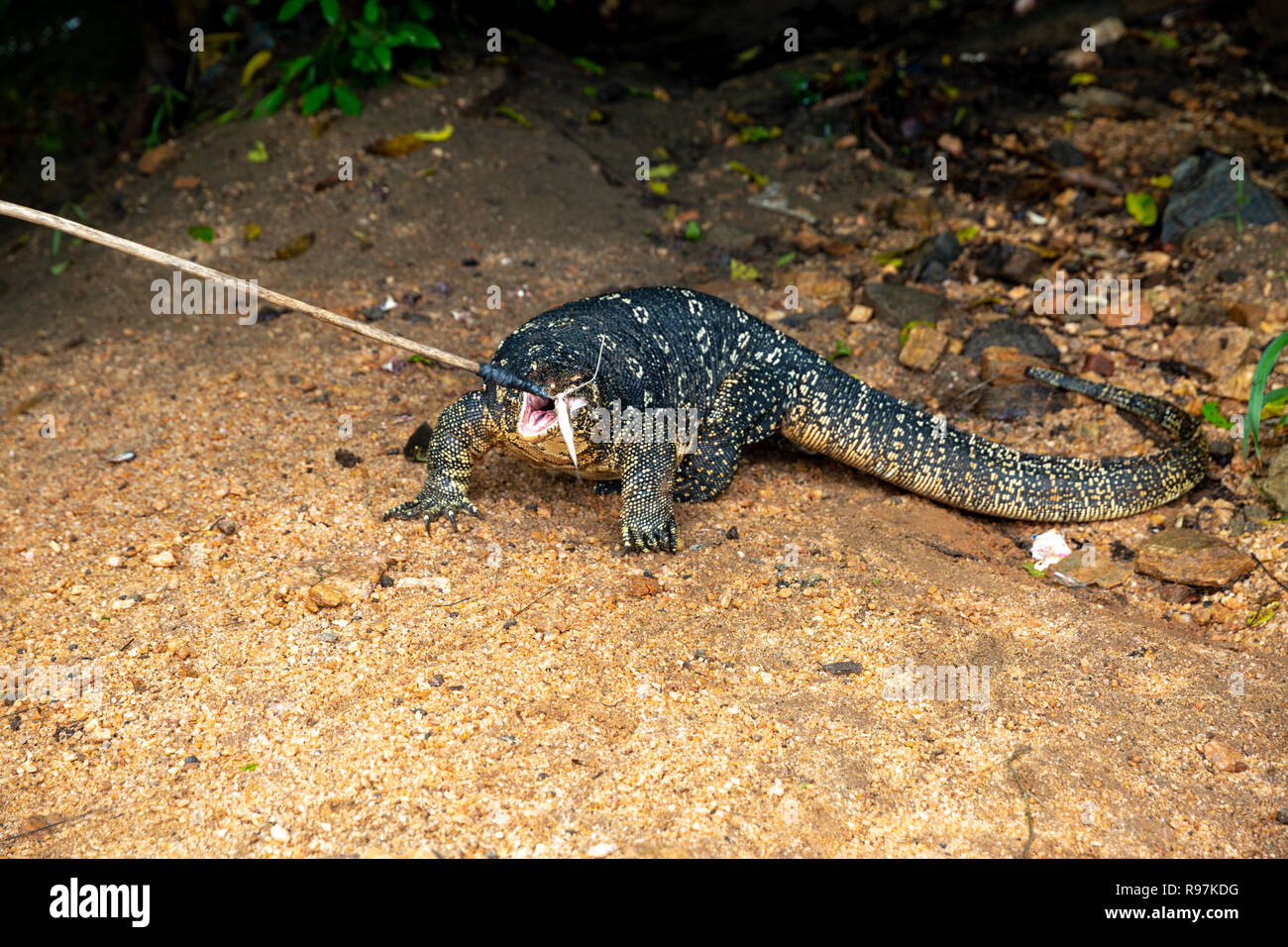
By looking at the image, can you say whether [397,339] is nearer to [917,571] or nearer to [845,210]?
[917,571]

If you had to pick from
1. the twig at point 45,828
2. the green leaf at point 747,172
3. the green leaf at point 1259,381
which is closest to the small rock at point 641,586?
the twig at point 45,828

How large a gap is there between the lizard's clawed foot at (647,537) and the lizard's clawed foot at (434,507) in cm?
86

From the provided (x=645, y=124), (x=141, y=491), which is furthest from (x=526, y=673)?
(x=645, y=124)

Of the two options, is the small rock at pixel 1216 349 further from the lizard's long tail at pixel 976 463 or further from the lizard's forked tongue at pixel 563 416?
the lizard's forked tongue at pixel 563 416

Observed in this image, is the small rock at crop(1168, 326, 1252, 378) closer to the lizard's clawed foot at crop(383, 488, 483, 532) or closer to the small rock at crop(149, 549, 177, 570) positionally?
the lizard's clawed foot at crop(383, 488, 483, 532)

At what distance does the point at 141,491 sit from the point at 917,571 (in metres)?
4.42

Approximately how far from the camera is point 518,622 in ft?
15.0

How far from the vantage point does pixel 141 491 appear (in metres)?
5.52

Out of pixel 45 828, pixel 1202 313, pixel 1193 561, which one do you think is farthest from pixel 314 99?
pixel 1193 561

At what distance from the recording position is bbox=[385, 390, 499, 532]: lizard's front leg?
5.33 m

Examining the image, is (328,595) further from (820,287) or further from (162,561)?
(820,287)

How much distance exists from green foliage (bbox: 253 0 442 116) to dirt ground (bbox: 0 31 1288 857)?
1.20 metres

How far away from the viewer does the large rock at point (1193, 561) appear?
5.37m

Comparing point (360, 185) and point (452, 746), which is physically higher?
point (360, 185)
